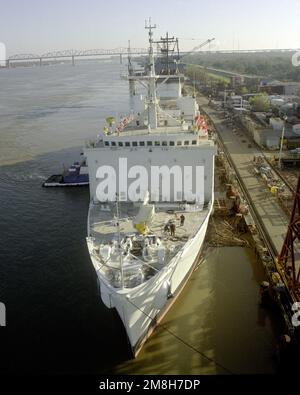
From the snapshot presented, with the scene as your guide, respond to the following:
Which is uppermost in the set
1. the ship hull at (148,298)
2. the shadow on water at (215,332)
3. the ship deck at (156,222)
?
the ship deck at (156,222)

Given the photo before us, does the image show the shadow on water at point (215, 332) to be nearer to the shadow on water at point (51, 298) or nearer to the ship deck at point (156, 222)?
the shadow on water at point (51, 298)

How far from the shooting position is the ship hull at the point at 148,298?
13594 millimetres

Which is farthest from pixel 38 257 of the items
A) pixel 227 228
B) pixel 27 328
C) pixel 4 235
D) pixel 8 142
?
pixel 8 142

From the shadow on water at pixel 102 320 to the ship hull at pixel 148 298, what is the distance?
802mm

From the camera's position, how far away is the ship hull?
44.6 ft

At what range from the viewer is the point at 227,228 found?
23891 mm

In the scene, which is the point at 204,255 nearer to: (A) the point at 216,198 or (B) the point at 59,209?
(A) the point at 216,198

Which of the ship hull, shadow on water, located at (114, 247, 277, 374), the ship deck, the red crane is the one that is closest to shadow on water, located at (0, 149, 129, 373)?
the ship hull

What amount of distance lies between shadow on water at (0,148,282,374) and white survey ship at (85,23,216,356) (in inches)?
39.4

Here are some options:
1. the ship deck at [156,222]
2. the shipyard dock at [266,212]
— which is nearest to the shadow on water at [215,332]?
the shipyard dock at [266,212]

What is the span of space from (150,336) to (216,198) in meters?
14.6

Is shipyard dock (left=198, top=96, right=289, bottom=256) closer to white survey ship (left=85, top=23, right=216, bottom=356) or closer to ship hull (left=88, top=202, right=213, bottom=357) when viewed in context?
white survey ship (left=85, top=23, right=216, bottom=356)

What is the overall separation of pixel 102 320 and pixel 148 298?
3250mm

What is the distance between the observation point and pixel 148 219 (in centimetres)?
1775
